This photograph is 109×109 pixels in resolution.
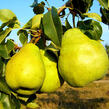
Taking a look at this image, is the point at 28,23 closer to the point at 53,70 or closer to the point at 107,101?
the point at 53,70

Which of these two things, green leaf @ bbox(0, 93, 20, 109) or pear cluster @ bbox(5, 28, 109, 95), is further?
green leaf @ bbox(0, 93, 20, 109)

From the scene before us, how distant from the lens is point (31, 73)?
26.2 inches

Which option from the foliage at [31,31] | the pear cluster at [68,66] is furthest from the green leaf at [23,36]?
the pear cluster at [68,66]

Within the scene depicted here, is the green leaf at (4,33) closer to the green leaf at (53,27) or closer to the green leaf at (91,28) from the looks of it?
the green leaf at (53,27)

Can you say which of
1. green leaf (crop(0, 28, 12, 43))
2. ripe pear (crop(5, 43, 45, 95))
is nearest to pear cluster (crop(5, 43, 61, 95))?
ripe pear (crop(5, 43, 45, 95))

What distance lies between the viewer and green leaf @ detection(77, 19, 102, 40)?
2.34 feet

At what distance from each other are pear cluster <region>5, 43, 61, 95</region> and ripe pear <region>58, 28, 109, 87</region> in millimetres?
62

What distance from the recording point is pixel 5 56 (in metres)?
0.76

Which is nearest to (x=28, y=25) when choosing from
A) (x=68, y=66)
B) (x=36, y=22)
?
(x=36, y=22)

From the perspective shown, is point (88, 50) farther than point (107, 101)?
No

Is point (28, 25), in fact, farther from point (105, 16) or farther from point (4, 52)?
point (105, 16)

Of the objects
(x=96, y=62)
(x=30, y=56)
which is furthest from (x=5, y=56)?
(x=96, y=62)

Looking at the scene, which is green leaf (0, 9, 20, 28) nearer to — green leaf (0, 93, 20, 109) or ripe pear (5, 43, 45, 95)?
ripe pear (5, 43, 45, 95)

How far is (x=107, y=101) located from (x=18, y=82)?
527 centimetres
